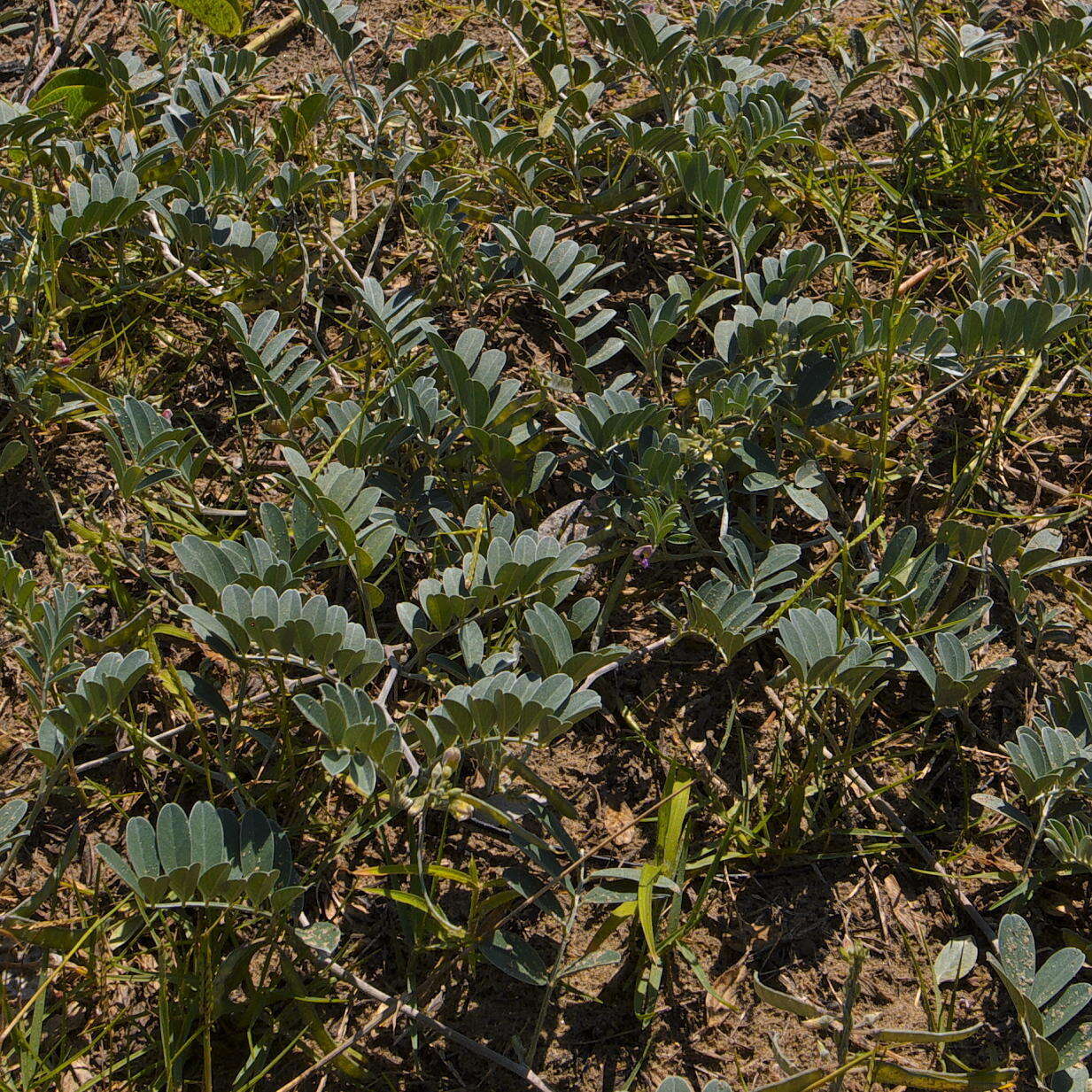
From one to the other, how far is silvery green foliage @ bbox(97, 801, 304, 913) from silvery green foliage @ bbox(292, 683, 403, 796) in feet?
0.48

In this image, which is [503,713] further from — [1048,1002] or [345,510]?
[1048,1002]

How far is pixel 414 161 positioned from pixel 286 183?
1.25ft

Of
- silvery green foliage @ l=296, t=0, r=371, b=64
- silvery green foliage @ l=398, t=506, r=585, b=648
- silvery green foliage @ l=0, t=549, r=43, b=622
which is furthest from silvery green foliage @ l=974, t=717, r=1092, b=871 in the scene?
silvery green foliage @ l=296, t=0, r=371, b=64

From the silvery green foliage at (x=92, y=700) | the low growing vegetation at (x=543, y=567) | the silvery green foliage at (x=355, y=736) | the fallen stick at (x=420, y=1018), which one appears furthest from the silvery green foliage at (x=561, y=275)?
the fallen stick at (x=420, y=1018)

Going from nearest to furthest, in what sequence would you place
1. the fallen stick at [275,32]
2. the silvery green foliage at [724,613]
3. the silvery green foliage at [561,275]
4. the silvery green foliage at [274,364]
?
the silvery green foliage at [724,613]
the silvery green foliage at [274,364]
the silvery green foliage at [561,275]
the fallen stick at [275,32]

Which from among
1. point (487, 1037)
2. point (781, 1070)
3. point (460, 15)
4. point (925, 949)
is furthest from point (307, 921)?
point (460, 15)

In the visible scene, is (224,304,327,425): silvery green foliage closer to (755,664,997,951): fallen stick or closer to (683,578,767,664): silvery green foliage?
(683,578,767,664): silvery green foliage

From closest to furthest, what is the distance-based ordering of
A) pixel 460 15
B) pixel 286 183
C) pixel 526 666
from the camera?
pixel 526 666 < pixel 286 183 < pixel 460 15

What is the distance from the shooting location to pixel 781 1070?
1729 millimetres

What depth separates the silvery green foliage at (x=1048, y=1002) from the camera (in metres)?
1.64

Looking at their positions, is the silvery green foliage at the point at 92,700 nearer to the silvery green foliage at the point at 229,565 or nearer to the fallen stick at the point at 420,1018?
the silvery green foliage at the point at 229,565

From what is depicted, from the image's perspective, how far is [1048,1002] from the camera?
1702 millimetres

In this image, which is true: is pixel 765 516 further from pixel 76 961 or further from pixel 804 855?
pixel 76 961

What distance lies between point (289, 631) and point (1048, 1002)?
125 centimetres
